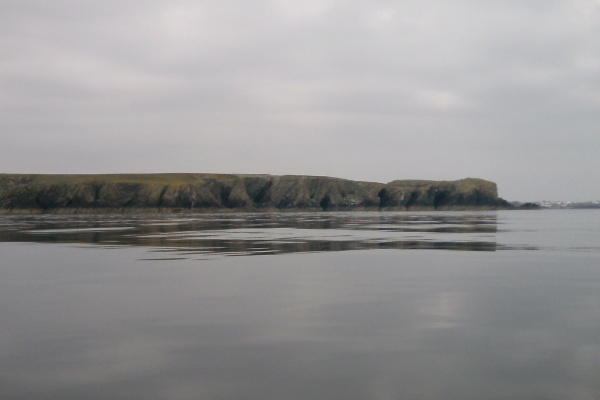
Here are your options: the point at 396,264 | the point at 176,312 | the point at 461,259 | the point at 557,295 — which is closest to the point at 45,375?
the point at 176,312

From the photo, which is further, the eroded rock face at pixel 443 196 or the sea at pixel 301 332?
the eroded rock face at pixel 443 196

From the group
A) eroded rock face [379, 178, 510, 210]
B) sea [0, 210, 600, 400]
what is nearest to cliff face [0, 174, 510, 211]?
eroded rock face [379, 178, 510, 210]

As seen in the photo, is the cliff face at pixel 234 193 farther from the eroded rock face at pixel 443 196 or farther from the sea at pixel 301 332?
the sea at pixel 301 332

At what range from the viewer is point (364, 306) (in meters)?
13.2

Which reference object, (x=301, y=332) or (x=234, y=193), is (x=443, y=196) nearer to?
(x=234, y=193)

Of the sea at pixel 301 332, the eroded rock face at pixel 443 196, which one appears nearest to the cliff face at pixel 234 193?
the eroded rock face at pixel 443 196

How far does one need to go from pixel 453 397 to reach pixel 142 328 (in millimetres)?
6353

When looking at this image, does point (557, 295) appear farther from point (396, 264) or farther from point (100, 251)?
point (100, 251)

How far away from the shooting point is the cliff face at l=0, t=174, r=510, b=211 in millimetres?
157125

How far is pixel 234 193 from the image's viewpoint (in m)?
171

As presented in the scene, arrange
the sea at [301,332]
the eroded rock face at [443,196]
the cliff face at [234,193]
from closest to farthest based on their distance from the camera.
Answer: the sea at [301,332]
the cliff face at [234,193]
the eroded rock face at [443,196]

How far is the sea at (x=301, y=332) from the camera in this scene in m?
7.65

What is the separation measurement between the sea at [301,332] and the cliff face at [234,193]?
144m

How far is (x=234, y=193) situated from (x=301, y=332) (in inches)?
6353
